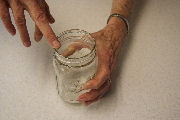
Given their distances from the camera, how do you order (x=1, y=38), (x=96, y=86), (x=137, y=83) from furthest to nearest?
(x=1, y=38) < (x=137, y=83) < (x=96, y=86)

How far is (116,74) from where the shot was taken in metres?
0.65

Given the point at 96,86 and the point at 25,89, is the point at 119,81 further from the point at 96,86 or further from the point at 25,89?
the point at 25,89

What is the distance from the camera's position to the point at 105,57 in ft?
1.93

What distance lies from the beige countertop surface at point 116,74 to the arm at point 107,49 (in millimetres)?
42

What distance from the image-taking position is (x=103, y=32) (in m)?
0.67

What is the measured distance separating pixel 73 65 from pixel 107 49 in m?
0.16

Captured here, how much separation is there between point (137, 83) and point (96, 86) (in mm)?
168

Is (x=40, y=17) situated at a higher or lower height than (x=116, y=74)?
higher

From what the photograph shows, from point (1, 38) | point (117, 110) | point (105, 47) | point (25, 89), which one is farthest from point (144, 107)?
point (1, 38)

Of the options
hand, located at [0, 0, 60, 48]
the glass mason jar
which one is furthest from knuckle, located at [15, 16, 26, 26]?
the glass mason jar

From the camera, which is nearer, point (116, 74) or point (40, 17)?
point (40, 17)

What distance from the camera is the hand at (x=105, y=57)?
0.52 meters

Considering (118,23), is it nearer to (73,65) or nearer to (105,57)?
(105,57)

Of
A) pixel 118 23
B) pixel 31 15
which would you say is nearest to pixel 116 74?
pixel 118 23
